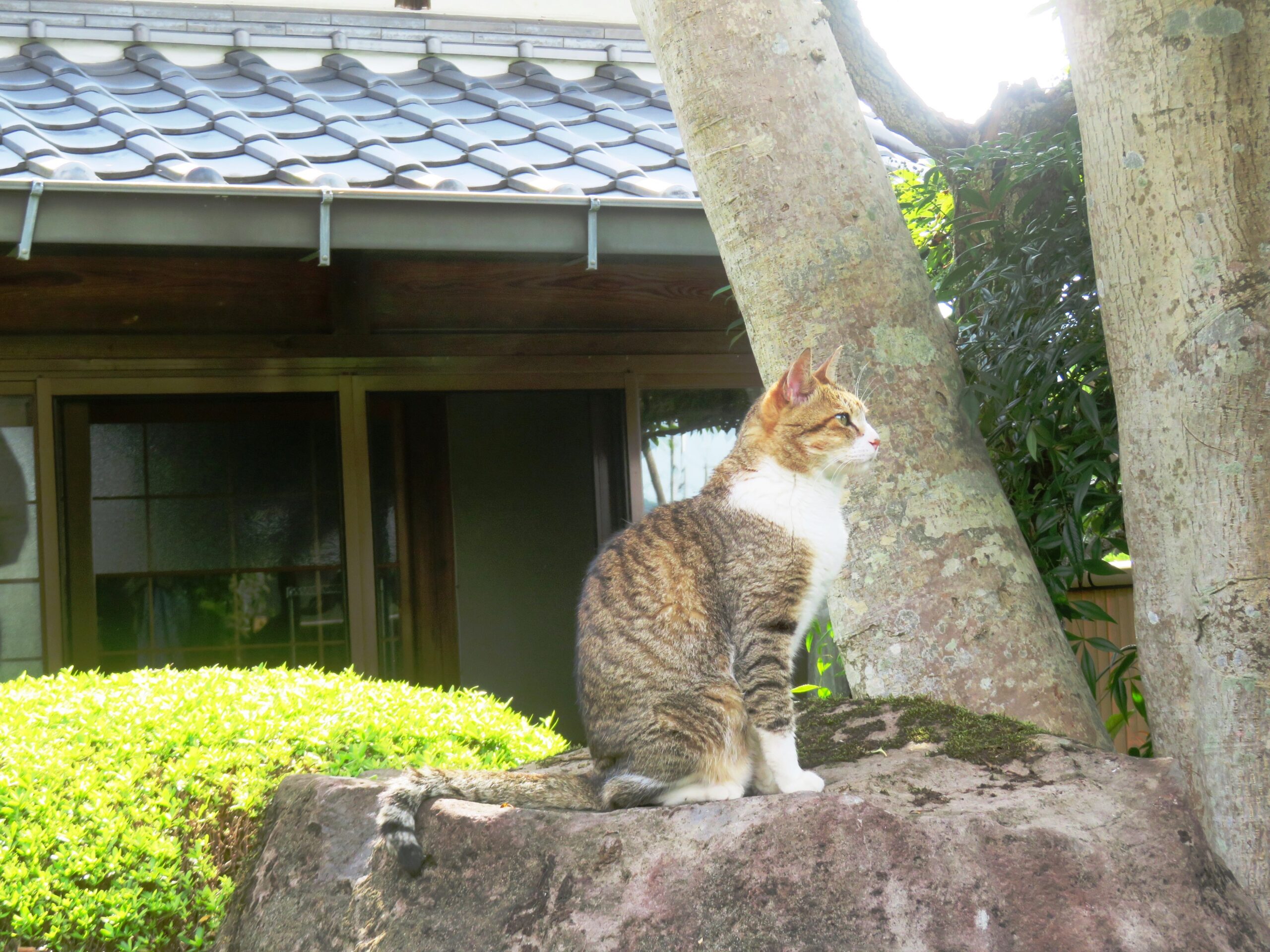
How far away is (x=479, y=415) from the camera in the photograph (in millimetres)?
6527

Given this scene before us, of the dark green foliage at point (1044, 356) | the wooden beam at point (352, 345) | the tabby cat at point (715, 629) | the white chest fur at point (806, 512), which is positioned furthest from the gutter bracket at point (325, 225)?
the dark green foliage at point (1044, 356)

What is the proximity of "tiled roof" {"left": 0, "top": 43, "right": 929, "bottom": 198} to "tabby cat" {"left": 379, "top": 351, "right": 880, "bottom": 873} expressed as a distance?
1872 mm

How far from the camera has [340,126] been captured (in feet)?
15.1

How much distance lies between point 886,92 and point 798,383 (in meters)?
1.52

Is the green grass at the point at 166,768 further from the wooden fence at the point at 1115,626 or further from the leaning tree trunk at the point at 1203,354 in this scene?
the wooden fence at the point at 1115,626

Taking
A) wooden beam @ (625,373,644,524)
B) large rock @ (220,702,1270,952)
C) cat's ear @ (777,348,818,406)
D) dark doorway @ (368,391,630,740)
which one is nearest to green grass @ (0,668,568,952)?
large rock @ (220,702,1270,952)

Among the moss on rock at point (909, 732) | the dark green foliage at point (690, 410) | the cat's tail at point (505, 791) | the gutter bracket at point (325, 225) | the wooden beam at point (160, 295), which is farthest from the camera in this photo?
the dark green foliage at point (690, 410)

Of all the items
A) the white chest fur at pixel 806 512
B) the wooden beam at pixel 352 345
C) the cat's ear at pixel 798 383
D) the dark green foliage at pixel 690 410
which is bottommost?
the white chest fur at pixel 806 512

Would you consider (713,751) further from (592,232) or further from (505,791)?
(592,232)

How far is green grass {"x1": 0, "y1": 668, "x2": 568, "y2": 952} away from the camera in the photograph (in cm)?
233

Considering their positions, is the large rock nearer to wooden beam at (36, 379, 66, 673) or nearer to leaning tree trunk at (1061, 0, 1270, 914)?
leaning tree trunk at (1061, 0, 1270, 914)

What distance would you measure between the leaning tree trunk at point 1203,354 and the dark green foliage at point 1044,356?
44 cm

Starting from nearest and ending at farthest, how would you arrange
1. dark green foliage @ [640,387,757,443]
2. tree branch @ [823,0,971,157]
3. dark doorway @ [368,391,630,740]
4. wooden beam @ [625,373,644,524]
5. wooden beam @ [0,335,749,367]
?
tree branch @ [823,0,971,157]
wooden beam @ [0,335,749,367]
wooden beam @ [625,373,644,524]
dark green foliage @ [640,387,757,443]
dark doorway @ [368,391,630,740]

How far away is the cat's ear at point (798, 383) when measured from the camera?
227 centimetres
